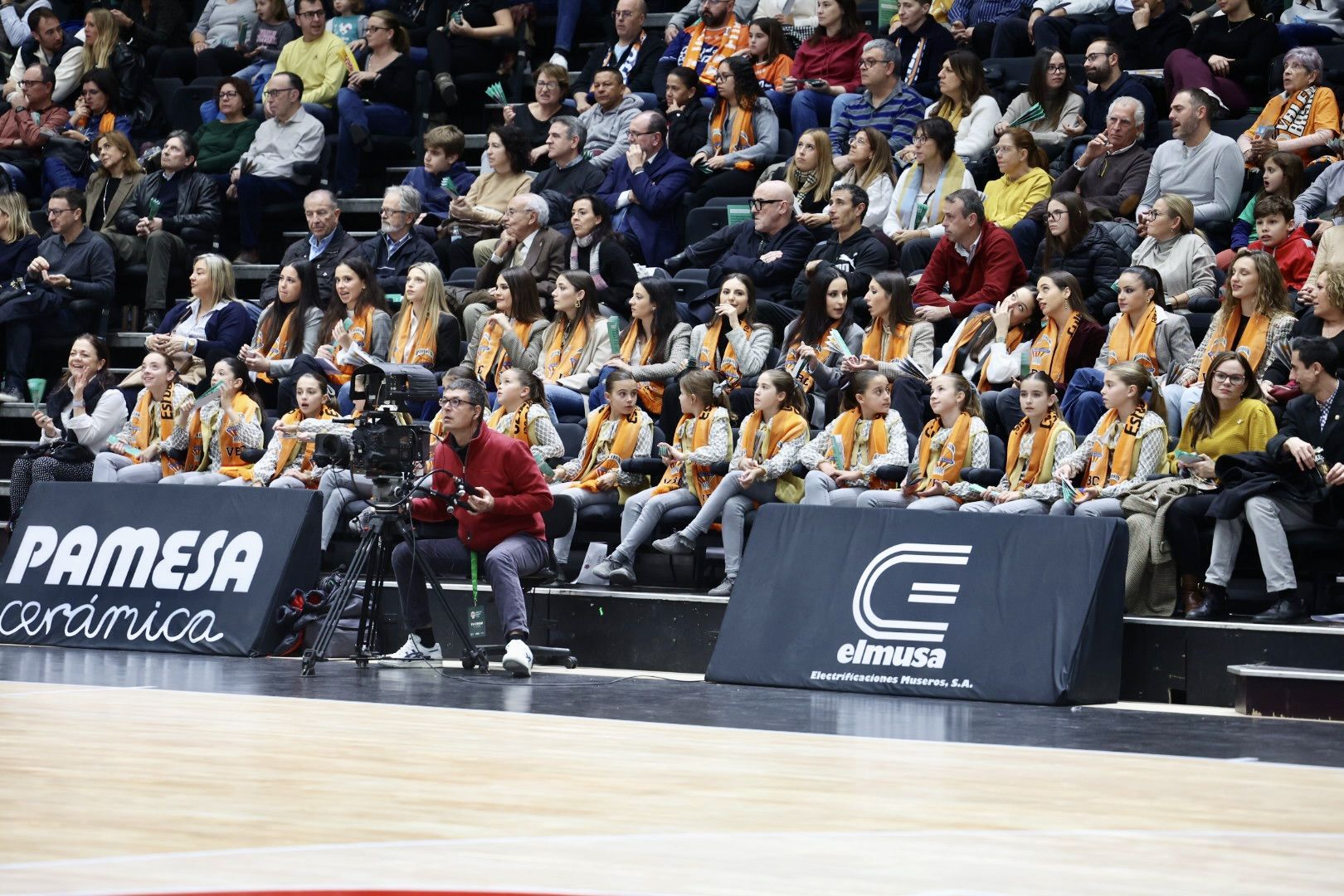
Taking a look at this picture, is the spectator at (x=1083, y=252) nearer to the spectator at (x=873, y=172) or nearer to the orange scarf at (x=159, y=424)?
the spectator at (x=873, y=172)

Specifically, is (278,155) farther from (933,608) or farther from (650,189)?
(933,608)

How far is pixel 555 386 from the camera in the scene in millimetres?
10750

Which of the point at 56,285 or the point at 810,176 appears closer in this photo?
the point at 810,176

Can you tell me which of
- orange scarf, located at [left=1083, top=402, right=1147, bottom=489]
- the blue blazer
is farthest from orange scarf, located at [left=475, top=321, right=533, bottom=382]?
orange scarf, located at [left=1083, top=402, right=1147, bottom=489]

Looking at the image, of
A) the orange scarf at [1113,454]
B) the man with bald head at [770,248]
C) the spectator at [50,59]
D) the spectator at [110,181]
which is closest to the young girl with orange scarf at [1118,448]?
the orange scarf at [1113,454]

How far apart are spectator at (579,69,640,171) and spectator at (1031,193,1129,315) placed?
359 centimetres

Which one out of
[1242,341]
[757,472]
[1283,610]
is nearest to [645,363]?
[757,472]

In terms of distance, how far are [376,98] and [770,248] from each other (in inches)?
168

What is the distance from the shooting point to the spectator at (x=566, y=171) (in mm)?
12188

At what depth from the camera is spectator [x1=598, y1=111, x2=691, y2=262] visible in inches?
462

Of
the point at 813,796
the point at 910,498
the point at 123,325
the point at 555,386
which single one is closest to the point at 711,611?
the point at 910,498

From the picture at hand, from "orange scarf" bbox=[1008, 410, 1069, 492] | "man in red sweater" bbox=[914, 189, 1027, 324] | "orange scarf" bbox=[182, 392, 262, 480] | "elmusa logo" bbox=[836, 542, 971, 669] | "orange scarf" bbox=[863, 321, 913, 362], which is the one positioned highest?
"man in red sweater" bbox=[914, 189, 1027, 324]

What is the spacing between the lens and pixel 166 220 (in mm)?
13281

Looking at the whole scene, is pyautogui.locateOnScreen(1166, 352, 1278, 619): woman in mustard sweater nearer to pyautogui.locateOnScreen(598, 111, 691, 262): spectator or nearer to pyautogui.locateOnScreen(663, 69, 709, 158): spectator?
pyautogui.locateOnScreen(598, 111, 691, 262): spectator
